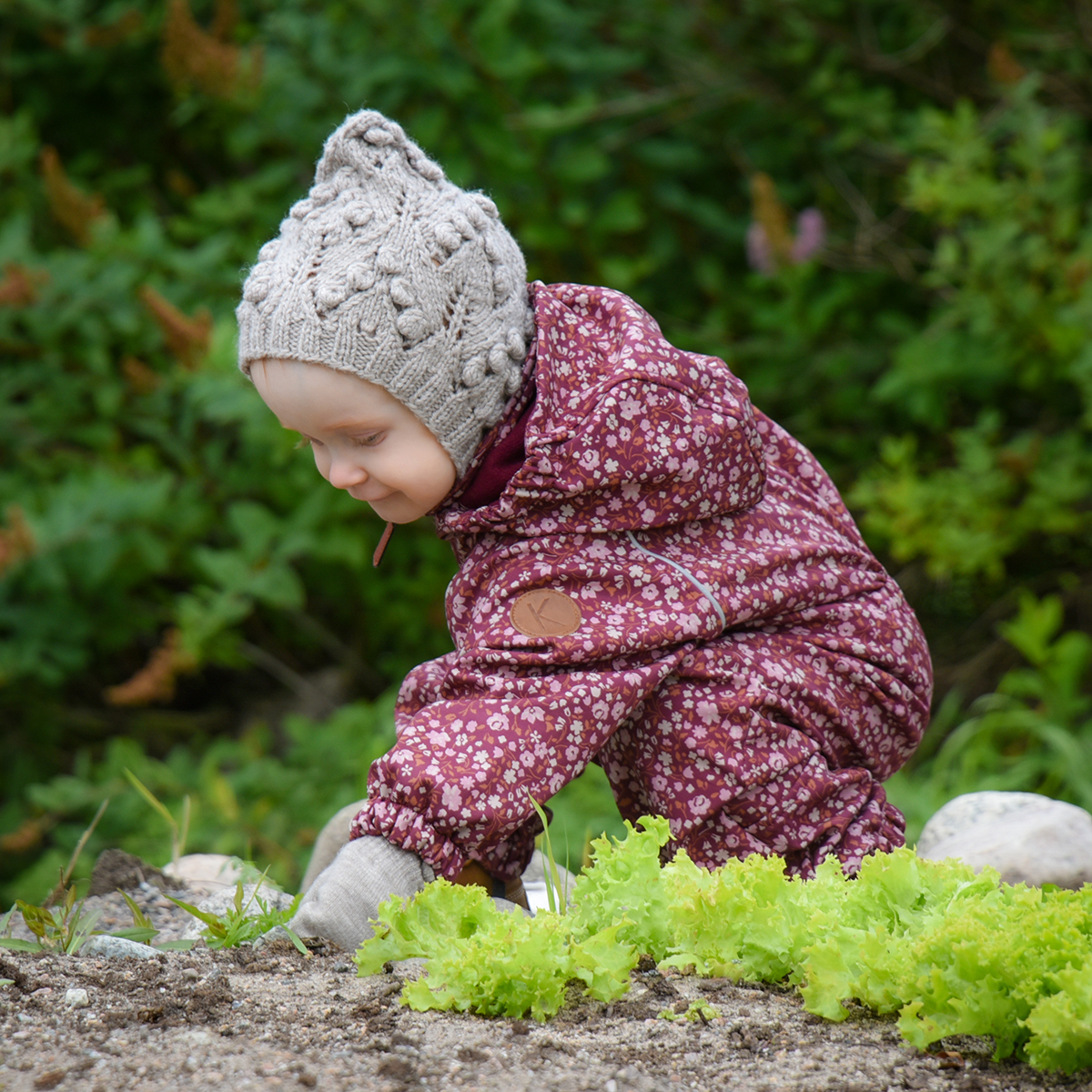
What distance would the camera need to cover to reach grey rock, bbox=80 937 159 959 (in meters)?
1.78

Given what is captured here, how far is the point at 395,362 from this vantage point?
1981 mm

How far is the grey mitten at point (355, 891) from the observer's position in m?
1.83

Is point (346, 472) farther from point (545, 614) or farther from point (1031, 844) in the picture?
point (1031, 844)

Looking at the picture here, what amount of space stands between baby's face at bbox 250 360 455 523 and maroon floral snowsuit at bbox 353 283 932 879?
0.10 meters

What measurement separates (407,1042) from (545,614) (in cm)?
75

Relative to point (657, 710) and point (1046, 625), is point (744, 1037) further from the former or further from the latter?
point (1046, 625)

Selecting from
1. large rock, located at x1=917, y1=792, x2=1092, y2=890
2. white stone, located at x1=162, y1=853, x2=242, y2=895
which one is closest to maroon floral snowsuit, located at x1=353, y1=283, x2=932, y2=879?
large rock, located at x1=917, y1=792, x2=1092, y2=890

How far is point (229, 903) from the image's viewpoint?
82.3 inches

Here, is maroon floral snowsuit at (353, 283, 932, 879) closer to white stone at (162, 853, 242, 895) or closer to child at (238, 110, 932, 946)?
child at (238, 110, 932, 946)

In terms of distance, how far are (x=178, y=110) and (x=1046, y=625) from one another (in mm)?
3072

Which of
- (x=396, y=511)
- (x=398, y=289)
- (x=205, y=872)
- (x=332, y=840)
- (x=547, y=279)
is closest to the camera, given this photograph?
(x=398, y=289)

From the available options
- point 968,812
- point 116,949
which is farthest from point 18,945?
point 968,812

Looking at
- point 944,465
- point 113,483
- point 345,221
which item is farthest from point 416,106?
point 345,221

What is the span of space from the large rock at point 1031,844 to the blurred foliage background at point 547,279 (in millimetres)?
919
